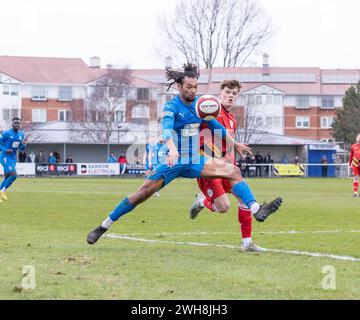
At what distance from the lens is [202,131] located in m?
11.1

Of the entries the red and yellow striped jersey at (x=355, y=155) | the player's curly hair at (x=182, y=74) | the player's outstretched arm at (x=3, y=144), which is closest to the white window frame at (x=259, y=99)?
the red and yellow striped jersey at (x=355, y=155)

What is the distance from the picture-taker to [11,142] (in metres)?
24.5

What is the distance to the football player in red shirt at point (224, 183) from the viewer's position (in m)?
10.8

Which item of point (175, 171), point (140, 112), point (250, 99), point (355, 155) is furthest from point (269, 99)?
point (175, 171)

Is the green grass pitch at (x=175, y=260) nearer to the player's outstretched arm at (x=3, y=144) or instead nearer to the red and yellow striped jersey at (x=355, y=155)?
the player's outstretched arm at (x=3, y=144)

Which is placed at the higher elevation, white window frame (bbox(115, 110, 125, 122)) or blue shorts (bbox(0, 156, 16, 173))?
white window frame (bbox(115, 110, 125, 122))

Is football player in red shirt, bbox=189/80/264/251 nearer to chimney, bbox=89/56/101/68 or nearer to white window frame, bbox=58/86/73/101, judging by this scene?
white window frame, bbox=58/86/73/101

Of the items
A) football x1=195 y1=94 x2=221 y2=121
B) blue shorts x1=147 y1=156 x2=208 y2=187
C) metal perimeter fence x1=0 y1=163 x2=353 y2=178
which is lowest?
metal perimeter fence x1=0 y1=163 x2=353 y2=178

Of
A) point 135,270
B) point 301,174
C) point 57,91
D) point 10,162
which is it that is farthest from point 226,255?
point 57,91

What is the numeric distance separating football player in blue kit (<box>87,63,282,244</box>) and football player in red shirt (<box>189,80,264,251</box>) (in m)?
0.31

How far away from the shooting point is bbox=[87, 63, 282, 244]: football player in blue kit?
34.1ft

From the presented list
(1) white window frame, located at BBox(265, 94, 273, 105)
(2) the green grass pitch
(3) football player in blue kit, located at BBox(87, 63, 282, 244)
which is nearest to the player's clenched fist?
(3) football player in blue kit, located at BBox(87, 63, 282, 244)

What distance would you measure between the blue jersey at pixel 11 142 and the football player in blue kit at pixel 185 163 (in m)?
14.2
